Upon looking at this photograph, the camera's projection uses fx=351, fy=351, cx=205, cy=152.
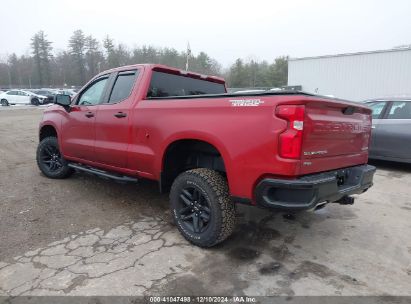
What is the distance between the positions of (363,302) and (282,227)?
5.15ft

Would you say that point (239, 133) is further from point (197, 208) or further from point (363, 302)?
point (363, 302)

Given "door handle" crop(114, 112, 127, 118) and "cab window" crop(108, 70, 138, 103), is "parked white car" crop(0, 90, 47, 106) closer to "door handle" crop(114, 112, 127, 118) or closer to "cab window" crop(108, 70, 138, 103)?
"cab window" crop(108, 70, 138, 103)

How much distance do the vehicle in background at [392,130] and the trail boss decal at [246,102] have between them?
5302 mm

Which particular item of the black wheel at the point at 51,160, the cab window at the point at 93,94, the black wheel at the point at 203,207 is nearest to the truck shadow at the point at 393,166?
the black wheel at the point at 203,207

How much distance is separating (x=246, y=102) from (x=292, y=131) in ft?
1.62

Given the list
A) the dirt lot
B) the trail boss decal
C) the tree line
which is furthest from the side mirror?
the tree line

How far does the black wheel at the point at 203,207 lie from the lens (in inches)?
133

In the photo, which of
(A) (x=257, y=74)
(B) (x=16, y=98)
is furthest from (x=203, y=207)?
(A) (x=257, y=74)

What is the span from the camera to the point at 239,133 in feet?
10.2

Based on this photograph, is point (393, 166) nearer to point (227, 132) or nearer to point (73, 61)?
point (227, 132)

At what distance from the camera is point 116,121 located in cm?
446

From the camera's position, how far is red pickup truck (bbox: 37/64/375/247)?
9.60 ft

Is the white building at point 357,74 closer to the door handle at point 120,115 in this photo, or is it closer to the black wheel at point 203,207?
the door handle at point 120,115

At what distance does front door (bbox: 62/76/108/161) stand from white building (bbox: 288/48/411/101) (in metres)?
16.8
